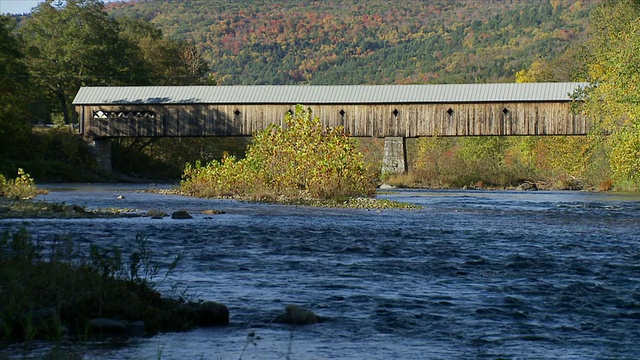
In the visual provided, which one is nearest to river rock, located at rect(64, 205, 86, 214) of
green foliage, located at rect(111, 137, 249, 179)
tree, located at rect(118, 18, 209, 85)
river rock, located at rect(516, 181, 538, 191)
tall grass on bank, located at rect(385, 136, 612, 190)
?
tall grass on bank, located at rect(385, 136, 612, 190)

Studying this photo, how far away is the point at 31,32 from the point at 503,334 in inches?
2358

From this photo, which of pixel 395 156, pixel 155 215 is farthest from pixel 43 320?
pixel 395 156

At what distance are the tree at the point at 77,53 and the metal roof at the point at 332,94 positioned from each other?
738 cm

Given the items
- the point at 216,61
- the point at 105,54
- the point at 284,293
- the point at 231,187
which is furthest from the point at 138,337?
the point at 216,61

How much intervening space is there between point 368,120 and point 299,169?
60.3 ft

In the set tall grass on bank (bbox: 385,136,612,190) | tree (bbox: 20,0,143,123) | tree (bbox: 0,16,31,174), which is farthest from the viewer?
tree (bbox: 20,0,143,123)

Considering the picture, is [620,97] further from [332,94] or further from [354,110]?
[332,94]

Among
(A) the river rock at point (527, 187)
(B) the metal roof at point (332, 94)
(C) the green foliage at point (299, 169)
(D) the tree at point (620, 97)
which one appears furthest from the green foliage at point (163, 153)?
(D) the tree at point (620, 97)

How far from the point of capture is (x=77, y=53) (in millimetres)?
55906

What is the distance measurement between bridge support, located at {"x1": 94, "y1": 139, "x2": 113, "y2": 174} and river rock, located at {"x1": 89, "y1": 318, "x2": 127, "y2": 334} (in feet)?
138

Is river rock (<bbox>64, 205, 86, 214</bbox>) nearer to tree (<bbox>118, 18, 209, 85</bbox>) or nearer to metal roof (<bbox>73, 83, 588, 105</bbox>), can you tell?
metal roof (<bbox>73, 83, 588, 105</bbox>)

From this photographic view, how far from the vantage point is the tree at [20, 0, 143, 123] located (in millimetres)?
55906

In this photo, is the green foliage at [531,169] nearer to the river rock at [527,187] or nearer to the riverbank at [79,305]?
the river rock at [527,187]

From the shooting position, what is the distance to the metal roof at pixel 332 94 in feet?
147
